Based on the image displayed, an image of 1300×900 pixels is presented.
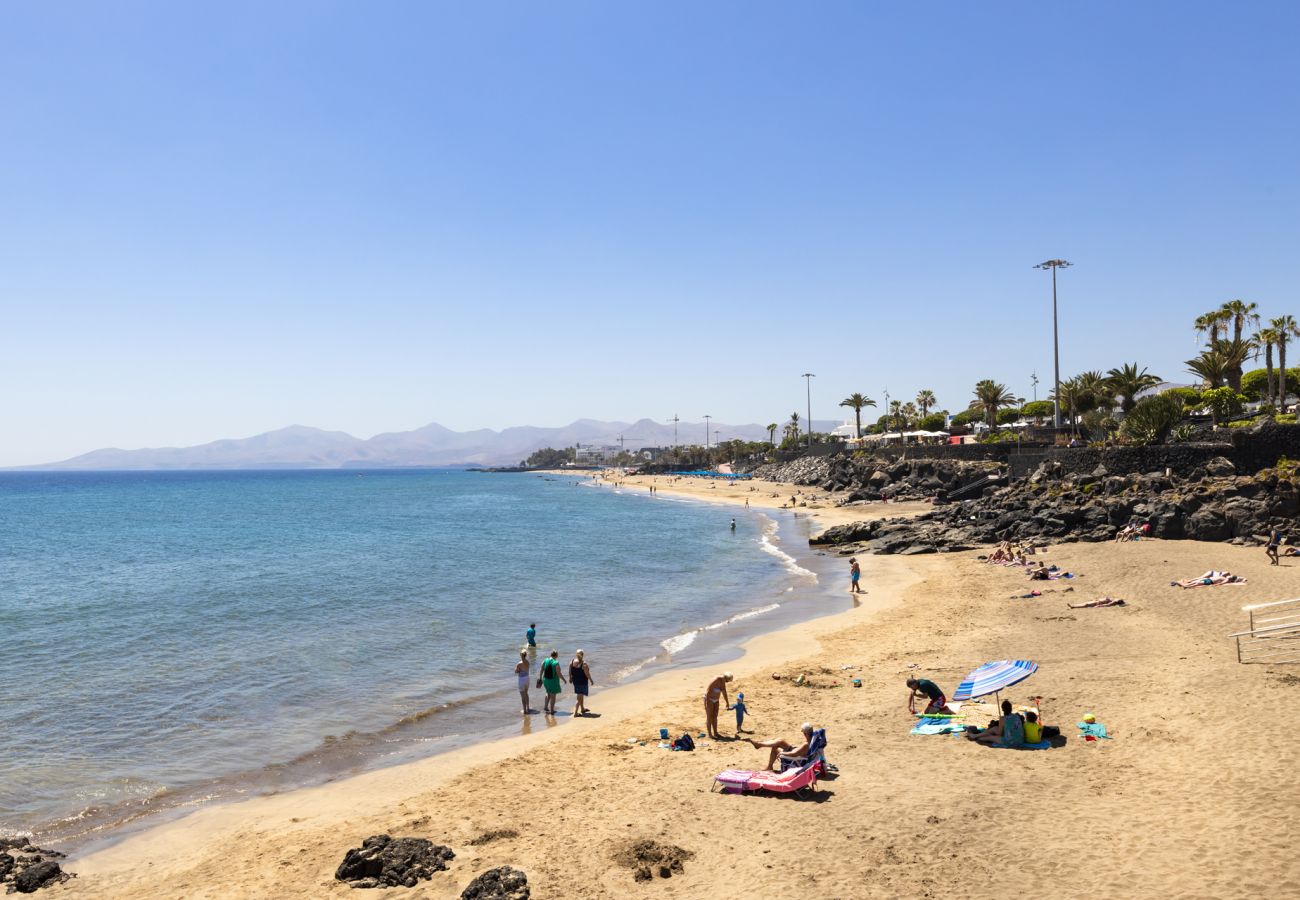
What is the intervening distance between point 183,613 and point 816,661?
2473 centimetres

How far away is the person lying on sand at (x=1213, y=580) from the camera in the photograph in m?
24.6

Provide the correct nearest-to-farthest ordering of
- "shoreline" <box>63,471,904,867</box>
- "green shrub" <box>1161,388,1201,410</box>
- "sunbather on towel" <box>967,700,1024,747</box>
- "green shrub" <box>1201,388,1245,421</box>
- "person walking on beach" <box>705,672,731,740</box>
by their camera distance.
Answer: "shoreline" <box>63,471,904,867</box> < "sunbather on towel" <box>967,700,1024,747</box> < "person walking on beach" <box>705,672,731,740</box> < "green shrub" <box>1201,388,1245,421</box> < "green shrub" <box>1161,388,1201,410</box>

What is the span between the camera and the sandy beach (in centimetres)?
856

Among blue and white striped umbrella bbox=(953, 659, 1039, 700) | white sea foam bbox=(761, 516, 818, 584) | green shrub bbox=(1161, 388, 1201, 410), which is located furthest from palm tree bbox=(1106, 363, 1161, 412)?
blue and white striped umbrella bbox=(953, 659, 1039, 700)

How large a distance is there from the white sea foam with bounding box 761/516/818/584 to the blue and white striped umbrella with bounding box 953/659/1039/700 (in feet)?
69.9

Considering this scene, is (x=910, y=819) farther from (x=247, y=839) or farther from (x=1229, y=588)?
(x=1229, y=588)

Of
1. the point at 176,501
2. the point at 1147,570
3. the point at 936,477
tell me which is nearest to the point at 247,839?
the point at 1147,570

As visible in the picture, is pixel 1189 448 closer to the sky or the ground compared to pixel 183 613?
closer to the sky

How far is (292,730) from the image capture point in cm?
1686

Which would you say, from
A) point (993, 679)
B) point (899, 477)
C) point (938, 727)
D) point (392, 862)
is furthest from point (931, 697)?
point (899, 477)

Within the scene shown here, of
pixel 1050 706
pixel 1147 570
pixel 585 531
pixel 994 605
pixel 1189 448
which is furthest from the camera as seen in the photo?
pixel 585 531

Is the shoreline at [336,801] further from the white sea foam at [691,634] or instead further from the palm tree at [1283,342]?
the palm tree at [1283,342]

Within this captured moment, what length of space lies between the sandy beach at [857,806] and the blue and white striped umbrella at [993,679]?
1.83ft

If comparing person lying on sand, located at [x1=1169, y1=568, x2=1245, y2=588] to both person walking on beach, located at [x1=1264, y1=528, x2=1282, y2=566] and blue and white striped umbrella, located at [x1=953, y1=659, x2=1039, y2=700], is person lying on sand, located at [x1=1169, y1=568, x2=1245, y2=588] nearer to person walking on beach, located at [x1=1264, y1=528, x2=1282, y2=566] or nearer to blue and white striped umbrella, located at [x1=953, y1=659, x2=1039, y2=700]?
person walking on beach, located at [x1=1264, y1=528, x2=1282, y2=566]
